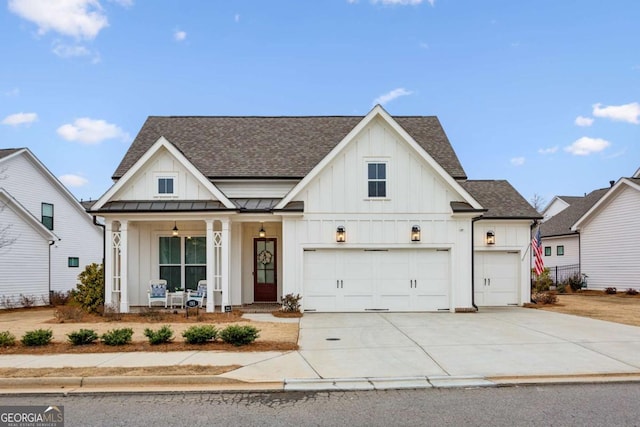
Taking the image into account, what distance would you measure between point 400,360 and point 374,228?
7521 millimetres

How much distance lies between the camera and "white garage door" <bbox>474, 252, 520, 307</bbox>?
1736 cm

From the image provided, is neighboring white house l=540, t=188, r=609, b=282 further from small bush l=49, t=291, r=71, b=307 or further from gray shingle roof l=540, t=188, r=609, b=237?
small bush l=49, t=291, r=71, b=307

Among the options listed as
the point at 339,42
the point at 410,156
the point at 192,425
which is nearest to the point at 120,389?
the point at 192,425

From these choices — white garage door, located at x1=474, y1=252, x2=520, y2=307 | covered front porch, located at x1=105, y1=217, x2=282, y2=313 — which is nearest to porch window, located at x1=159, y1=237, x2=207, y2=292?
covered front porch, located at x1=105, y1=217, x2=282, y2=313

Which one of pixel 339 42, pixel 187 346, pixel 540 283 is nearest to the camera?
pixel 187 346

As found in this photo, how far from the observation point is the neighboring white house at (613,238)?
75.5 feet

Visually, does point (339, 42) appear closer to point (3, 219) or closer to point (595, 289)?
point (3, 219)

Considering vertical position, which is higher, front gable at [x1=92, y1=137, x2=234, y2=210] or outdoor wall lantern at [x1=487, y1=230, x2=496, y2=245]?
front gable at [x1=92, y1=137, x2=234, y2=210]

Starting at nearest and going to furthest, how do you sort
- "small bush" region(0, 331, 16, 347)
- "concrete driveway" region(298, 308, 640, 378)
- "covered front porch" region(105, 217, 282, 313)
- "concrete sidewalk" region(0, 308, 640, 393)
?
"concrete sidewalk" region(0, 308, 640, 393)
"concrete driveway" region(298, 308, 640, 378)
"small bush" region(0, 331, 16, 347)
"covered front porch" region(105, 217, 282, 313)

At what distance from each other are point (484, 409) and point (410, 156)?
35.4 ft

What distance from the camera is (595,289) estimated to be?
83.3ft

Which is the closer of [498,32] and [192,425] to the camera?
[192,425]

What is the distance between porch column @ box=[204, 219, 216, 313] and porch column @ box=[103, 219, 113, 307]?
3465mm

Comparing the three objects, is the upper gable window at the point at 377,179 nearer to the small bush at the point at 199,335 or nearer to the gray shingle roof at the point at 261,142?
the gray shingle roof at the point at 261,142
